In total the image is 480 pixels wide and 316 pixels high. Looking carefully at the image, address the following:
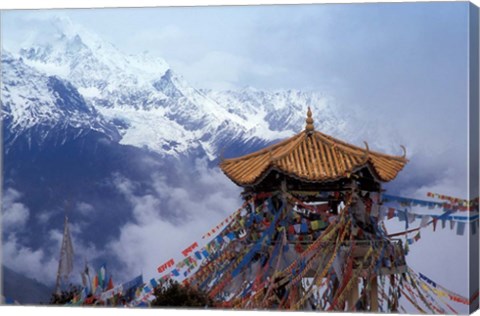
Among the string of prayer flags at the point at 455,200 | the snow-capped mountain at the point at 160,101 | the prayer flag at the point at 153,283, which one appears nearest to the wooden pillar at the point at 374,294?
the string of prayer flags at the point at 455,200

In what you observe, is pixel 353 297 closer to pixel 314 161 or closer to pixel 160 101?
pixel 314 161

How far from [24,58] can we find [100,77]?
1050 mm

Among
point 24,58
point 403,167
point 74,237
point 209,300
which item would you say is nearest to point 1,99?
point 24,58

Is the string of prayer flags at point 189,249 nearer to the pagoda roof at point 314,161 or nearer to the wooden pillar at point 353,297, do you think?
the pagoda roof at point 314,161

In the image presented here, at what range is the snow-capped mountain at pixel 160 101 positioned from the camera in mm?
21328

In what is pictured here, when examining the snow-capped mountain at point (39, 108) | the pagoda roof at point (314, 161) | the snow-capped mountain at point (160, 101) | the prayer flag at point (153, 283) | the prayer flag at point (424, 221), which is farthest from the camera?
the snow-capped mountain at point (39, 108)

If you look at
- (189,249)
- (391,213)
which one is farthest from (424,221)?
(189,249)

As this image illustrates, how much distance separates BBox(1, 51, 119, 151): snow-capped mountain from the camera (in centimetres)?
2205

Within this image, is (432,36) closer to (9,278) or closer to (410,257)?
(410,257)

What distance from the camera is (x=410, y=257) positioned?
20.9 meters

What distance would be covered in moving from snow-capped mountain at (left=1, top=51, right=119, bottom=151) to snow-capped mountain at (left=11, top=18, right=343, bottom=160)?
13cm

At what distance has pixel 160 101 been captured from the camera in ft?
71.8

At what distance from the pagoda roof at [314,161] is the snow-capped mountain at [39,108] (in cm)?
225

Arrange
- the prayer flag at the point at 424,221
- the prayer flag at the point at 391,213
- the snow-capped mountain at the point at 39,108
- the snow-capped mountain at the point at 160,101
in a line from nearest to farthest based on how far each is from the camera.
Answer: the prayer flag at the point at 424,221 < the prayer flag at the point at 391,213 < the snow-capped mountain at the point at 160,101 < the snow-capped mountain at the point at 39,108
